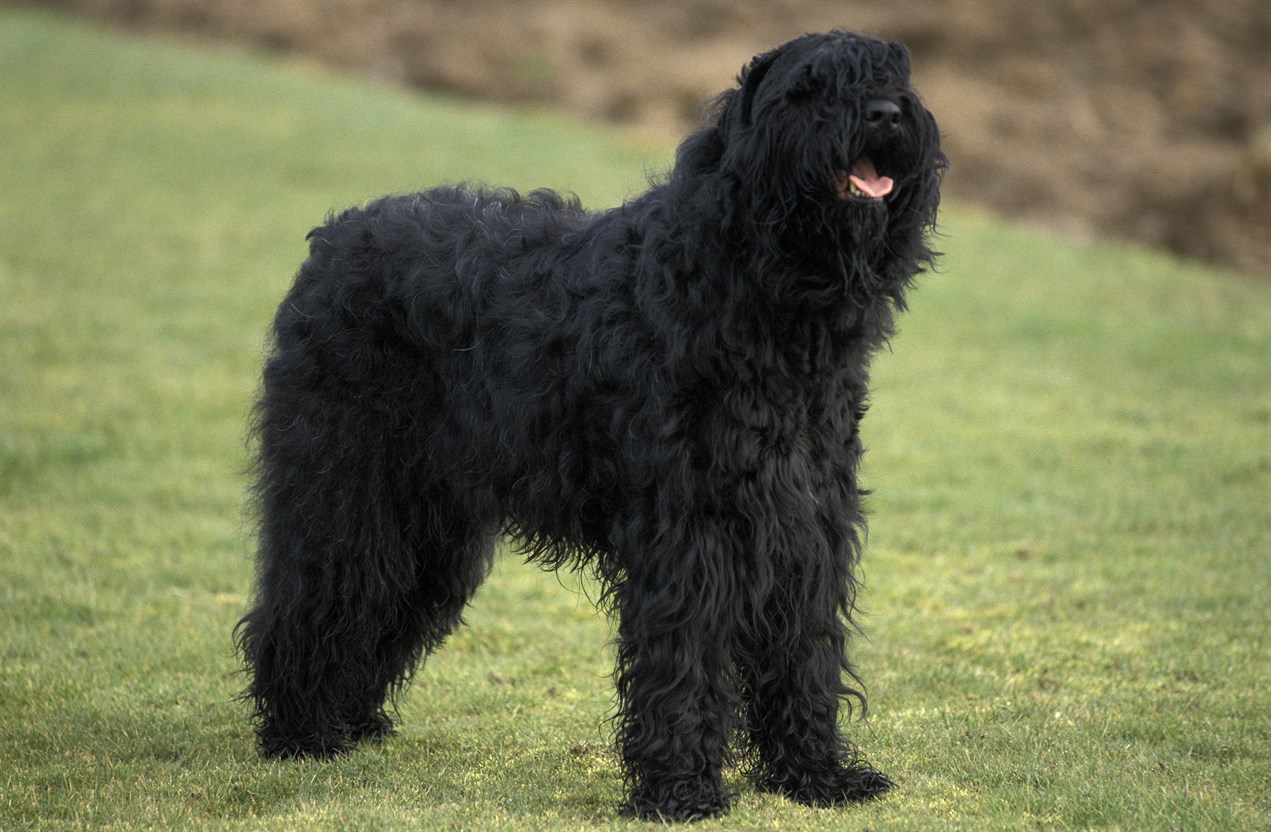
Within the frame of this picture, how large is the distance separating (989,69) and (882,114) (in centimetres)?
2359

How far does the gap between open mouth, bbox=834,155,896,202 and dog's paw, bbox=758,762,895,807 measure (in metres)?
2.29

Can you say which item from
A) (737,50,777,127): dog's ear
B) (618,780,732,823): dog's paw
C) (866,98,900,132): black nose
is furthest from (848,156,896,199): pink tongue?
(618,780,732,823): dog's paw

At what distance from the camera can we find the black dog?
16.8ft

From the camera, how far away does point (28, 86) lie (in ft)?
82.7

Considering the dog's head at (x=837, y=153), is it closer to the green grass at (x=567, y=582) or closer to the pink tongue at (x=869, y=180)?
the pink tongue at (x=869, y=180)

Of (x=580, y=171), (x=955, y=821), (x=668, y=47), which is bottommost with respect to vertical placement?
(x=955, y=821)

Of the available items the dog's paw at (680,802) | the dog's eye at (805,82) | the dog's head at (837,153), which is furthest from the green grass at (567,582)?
the dog's eye at (805,82)

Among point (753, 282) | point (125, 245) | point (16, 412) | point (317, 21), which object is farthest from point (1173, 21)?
point (753, 282)

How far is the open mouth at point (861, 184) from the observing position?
4934 millimetres

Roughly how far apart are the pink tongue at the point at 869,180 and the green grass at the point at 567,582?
2332 mm

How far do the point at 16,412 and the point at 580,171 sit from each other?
10.2 metres

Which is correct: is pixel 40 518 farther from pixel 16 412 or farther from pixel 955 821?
pixel 955 821

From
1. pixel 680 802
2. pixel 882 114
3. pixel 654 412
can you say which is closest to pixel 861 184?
pixel 882 114

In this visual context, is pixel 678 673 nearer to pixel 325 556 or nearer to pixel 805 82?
pixel 325 556
